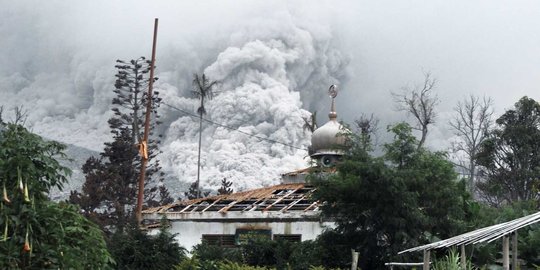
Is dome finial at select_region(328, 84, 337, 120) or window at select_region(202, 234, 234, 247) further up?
dome finial at select_region(328, 84, 337, 120)

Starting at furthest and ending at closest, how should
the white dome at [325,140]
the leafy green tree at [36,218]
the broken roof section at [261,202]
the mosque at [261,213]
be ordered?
the white dome at [325,140] < the broken roof section at [261,202] < the mosque at [261,213] < the leafy green tree at [36,218]

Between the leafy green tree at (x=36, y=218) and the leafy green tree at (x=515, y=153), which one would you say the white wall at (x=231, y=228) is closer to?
the leafy green tree at (x=36, y=218)

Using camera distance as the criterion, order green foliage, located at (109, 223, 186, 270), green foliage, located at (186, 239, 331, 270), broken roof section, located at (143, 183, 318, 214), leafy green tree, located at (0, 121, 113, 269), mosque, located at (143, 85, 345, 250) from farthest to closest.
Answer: broken roof section, located at (143, 183, 318, 214) < mosque, located at (143, 85, 345, 250) < green foliage, located at (109, 223, 186, 270) < green foliage, located at (186, 239, 331, 270) < leafy green tree, located at (0, 121, 113, 269)

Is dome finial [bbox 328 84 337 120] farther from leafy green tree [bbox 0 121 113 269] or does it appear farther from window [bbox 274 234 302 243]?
leafy green tree [bbox 0 121 113 269]

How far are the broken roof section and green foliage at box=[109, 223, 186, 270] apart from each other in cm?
430

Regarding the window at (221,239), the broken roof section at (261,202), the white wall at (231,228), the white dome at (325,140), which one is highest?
the white dome at (325,140)

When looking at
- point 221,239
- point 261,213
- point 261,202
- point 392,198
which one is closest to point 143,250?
point 261,213

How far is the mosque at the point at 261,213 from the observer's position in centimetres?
2856

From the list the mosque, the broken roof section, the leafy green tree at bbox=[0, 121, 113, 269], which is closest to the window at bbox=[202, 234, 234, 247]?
the mosque

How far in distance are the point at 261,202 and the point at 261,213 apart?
234 cm

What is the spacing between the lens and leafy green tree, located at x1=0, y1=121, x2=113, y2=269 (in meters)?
14.8

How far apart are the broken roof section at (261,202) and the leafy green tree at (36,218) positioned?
44.2ft

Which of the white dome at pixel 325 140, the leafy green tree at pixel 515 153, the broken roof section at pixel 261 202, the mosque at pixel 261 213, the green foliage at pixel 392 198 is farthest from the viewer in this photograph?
the leafy green tree at pixel 515 153

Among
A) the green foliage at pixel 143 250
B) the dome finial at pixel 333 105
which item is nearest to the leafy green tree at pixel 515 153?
the dome finial at pixel 333 105
